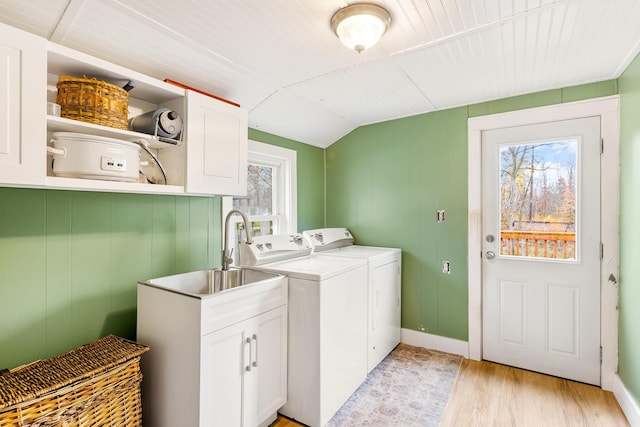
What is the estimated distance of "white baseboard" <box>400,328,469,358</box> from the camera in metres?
2.82

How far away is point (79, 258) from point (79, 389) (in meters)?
0.67

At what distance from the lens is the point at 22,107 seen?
1.22m

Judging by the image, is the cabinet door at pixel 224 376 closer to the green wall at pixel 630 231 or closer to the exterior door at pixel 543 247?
the exterior door at pixel 543 247

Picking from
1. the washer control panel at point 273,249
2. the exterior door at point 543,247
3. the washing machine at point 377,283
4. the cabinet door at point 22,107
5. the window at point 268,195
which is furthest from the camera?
the window at point 268,195

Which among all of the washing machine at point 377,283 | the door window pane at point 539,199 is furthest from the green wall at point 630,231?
the washing machine at point 377,283

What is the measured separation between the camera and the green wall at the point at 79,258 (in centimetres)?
150

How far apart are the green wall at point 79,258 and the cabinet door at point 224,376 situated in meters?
0.72

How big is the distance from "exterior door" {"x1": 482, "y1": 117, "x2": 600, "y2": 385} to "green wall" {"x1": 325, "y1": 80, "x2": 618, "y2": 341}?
214 millimetres

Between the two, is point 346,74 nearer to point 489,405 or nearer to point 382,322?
point 382,322

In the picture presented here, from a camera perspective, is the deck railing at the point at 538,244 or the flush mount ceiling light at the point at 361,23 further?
the deck railing at the point at 538,244

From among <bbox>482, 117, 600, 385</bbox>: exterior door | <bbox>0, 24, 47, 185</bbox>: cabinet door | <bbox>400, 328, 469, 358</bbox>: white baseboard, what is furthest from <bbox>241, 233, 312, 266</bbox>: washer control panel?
<bbox>482, 117, 600, 385</bbox>: exterior door

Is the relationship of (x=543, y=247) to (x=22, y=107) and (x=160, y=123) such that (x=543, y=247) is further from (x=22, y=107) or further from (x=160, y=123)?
(x=22, y=107)

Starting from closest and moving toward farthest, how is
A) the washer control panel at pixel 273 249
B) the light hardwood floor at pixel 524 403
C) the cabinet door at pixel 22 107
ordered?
the cabinet door at pixel 22 107 < the light hardwood floor at pixel 524 403 < the washer control panel at pixel 273 249

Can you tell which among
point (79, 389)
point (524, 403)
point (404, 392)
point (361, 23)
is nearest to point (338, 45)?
point (361, 23)
